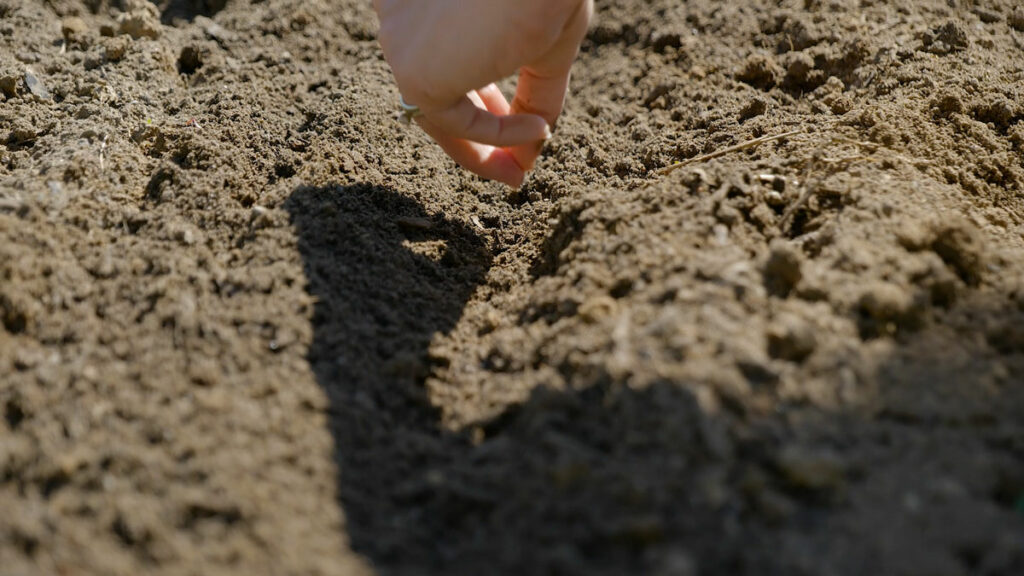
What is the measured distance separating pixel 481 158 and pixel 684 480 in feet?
3.44

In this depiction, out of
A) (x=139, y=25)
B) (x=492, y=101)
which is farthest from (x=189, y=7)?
(x=492, y=101)

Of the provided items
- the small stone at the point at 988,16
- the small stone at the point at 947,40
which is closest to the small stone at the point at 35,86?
the small stone at the point at 947,40

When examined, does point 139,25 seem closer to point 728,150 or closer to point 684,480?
point 728,150

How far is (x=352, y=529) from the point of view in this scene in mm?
1296

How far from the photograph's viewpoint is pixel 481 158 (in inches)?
78.7

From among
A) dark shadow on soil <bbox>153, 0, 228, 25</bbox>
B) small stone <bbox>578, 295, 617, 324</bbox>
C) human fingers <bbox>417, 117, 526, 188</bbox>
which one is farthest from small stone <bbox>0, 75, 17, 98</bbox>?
small stone <bbox>578, 295, 617, 324</bbox>

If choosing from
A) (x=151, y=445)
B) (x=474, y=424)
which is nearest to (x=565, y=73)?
(x=474, y=424)

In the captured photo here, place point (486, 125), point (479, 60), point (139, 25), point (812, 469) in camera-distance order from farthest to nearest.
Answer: point (139, 25) → point (486, 125) → point (479, 60) → point (812, 469)

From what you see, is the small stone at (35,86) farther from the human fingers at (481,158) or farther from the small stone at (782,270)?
the small stone at (782,270)

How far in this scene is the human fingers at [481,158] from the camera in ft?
6.39

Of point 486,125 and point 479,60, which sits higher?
point 479,60

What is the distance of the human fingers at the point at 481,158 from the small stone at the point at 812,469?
3.45 feet

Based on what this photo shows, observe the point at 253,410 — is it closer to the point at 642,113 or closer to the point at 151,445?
the point at 151,445

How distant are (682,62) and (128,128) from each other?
179cm
